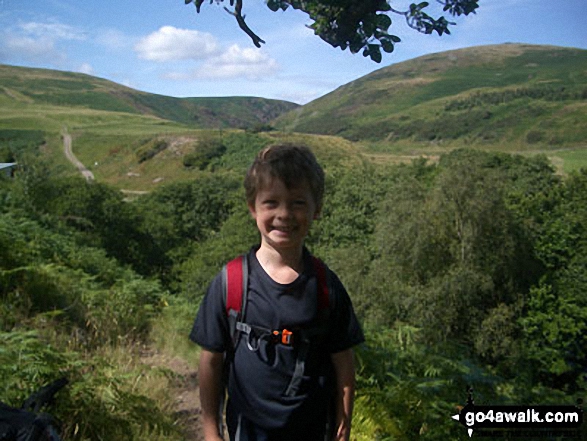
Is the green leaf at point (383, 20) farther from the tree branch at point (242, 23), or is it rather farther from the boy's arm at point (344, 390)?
the boy's arm at point (344, 390)

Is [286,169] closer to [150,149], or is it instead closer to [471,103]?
[150,149]

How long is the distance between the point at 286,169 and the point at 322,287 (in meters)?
0.41

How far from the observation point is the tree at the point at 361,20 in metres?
1.95

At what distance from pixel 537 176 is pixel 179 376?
95.4 feet

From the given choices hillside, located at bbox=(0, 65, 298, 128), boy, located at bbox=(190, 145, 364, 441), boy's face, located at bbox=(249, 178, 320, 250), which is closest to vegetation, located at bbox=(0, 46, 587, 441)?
boy, located at bbox=(190, 145, 364, 441)

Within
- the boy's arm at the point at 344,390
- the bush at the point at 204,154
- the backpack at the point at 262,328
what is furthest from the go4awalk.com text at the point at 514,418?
the bush at the point at 204,154

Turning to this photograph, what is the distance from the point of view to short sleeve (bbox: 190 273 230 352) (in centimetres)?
152

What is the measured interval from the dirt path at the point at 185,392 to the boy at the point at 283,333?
5.09 ft

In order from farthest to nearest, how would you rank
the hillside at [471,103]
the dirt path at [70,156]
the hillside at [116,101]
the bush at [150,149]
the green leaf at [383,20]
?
the hillside at [471,103], the hillside at [116,101], the bush at [150,149], the dirt path at [70,156], the green leaf at [383,20]

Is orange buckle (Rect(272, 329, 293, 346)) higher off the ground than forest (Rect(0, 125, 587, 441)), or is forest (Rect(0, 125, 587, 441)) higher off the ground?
orange buckle (Rect(272, 329, 293, 346))

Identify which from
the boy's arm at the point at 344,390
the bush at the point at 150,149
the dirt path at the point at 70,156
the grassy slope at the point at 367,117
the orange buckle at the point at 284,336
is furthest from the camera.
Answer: the bush at the point at 150,149

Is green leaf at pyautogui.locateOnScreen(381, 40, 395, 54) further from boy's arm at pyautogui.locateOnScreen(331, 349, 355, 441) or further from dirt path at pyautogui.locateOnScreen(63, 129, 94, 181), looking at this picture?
dirt path at pyautogui.locateOnScreen(63, 129, 94, 181)

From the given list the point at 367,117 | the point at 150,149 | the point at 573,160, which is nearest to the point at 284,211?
the point at 573,160

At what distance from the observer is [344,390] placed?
159cm
